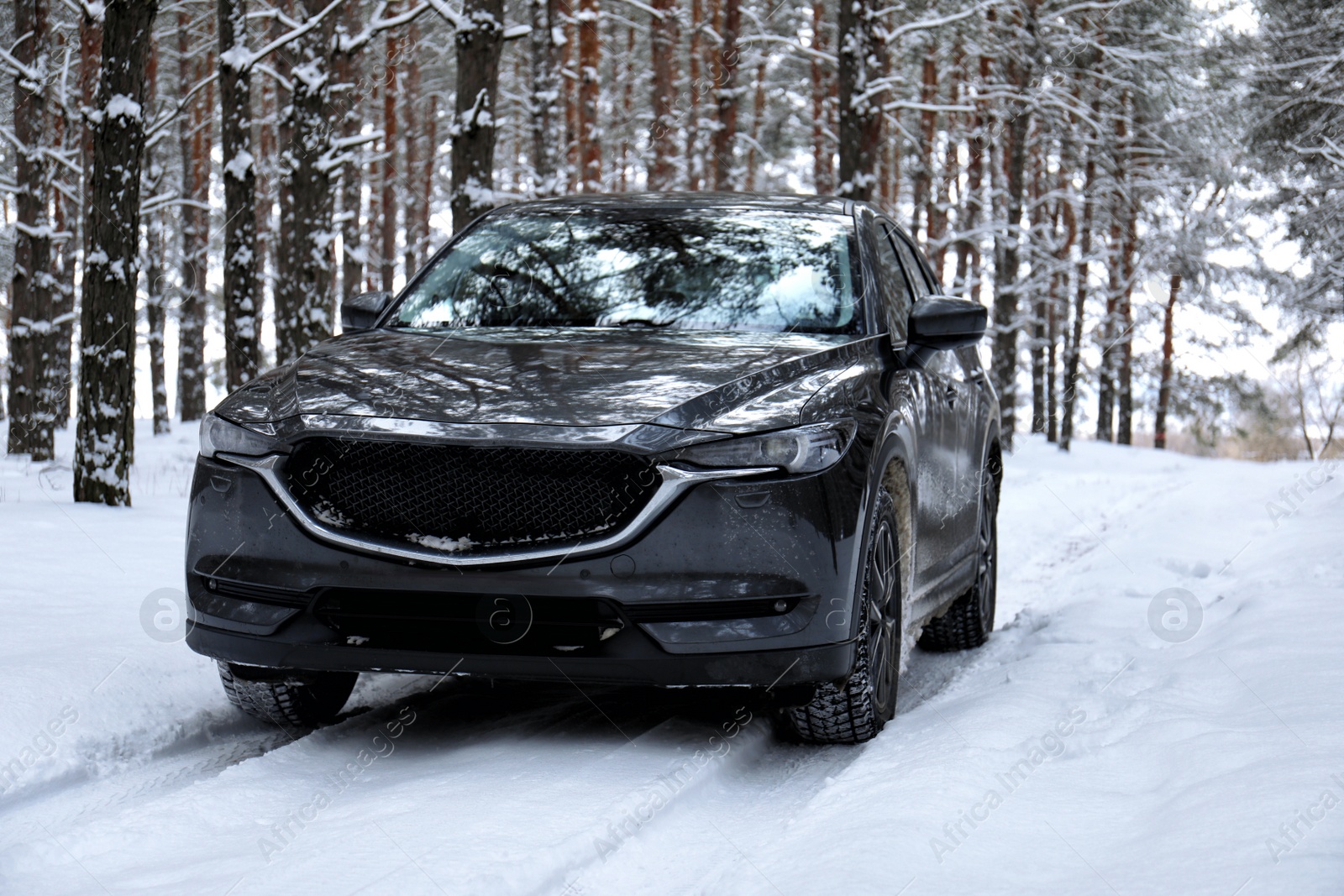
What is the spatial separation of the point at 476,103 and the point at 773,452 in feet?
27.4

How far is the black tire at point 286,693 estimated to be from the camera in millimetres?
3688

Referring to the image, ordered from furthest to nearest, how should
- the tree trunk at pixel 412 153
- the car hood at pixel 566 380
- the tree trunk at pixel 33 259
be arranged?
the tree trunk at pixel 412 153
the tree trunk at pixel 33 259
the car hood at pixel 566 380

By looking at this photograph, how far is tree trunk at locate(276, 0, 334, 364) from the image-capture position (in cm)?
1262

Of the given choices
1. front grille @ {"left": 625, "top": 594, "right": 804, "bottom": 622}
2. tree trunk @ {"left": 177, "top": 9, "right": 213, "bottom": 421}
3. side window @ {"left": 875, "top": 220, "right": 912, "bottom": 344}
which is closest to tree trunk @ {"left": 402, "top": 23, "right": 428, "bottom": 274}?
tree trunk @ {"left": 177, "top": 9, "right": 213, "bottom": 421}

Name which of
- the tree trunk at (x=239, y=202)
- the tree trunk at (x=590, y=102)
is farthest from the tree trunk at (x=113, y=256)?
the tree trunk at (x=590, y=102)

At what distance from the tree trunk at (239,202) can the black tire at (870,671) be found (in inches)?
453

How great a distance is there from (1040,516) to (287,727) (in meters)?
9.18

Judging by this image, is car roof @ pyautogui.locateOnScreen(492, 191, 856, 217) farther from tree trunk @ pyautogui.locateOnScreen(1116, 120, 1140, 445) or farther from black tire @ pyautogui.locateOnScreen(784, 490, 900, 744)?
tree trunk @ pyautogui.locateOnScreen(1116, 120, 1140, 445)

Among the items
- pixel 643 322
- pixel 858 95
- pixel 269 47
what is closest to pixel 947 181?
pixel 858 95

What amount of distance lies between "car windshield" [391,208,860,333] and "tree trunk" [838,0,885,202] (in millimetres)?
9376

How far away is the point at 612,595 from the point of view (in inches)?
126

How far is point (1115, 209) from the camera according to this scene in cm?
2811

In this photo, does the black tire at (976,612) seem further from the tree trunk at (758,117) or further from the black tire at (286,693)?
the tree trunk at (758,117)

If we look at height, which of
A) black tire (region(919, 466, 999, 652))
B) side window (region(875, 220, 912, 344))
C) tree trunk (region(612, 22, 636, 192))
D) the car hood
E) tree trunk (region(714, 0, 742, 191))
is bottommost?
black tire (region(919, 466, 999, 652))
